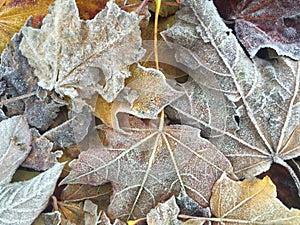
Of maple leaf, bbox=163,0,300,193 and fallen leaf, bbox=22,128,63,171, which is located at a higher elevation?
maple leaf, bbox=163,0,300,193

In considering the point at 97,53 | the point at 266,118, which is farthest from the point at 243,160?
the point at 97,53

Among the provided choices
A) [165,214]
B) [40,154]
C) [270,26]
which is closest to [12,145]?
[40,154]

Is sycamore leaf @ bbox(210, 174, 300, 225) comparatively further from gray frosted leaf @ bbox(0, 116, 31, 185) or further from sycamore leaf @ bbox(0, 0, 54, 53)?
sycamore leaf @ bbox(0, 0, 54, 53)

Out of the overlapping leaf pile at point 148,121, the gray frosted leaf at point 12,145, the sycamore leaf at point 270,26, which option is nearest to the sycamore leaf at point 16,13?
the overlapping leaf pile at point 148,121

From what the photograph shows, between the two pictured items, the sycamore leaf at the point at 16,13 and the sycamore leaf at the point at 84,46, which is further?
the sycamore leaf at the point at 16,13

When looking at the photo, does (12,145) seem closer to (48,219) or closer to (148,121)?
(48,219)

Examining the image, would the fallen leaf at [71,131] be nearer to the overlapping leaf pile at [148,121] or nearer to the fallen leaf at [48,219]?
the overlapping leaf pile at [148,121]

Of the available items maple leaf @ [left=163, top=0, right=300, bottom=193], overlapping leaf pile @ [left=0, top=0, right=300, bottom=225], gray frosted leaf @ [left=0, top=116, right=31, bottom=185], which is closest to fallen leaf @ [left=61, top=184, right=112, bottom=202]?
overlapping leaf pile @ [left=0, top=0, right=300, bottom=225]
